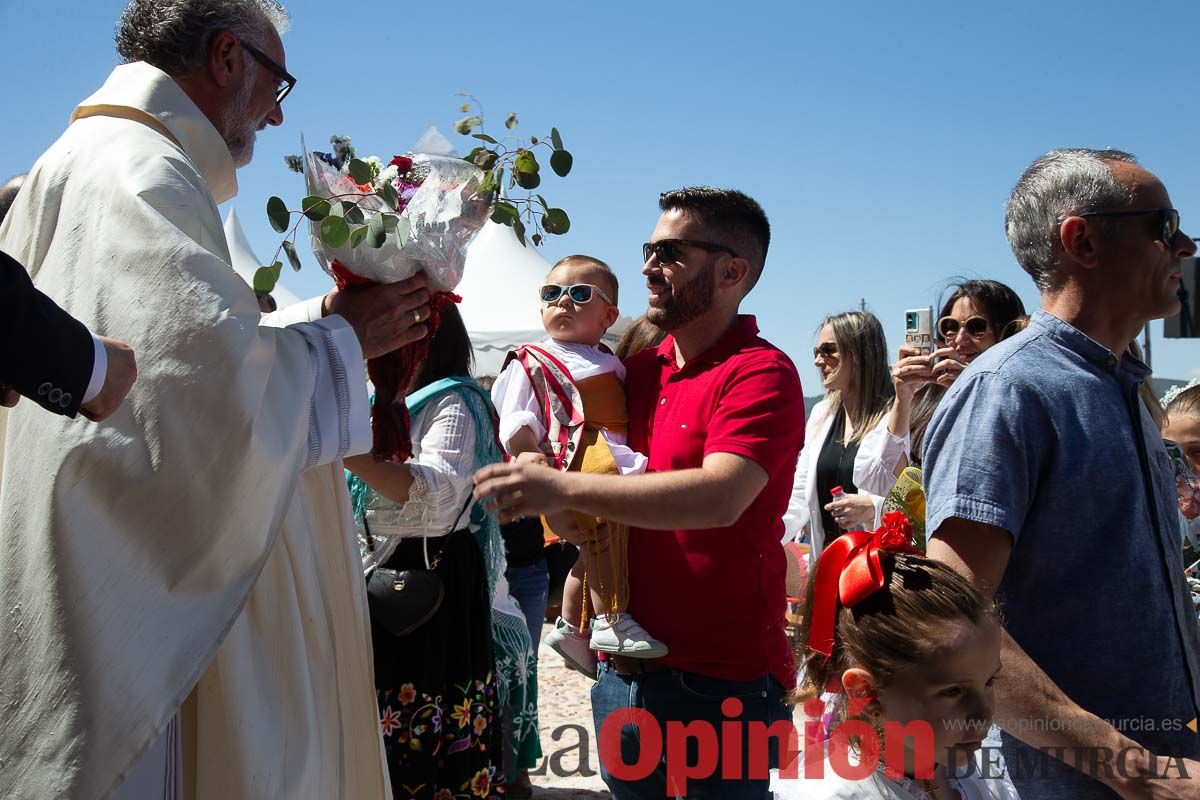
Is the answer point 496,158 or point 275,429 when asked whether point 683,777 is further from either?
point 496,158

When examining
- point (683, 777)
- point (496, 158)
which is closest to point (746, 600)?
point (683, 777)

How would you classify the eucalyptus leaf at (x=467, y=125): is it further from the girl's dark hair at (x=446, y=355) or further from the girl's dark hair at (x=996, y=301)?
the girl's dark hair at (x=996, y=301)

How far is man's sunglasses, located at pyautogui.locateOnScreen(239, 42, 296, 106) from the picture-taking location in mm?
2393

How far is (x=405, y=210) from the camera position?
94.3 inches

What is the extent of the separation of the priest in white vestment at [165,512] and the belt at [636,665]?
876 millimetres

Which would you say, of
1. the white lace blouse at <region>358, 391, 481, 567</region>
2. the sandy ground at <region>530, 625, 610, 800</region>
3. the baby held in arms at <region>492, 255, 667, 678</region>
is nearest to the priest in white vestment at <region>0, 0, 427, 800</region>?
the baby held in arms at <region>492, 255, 667, 678</region>

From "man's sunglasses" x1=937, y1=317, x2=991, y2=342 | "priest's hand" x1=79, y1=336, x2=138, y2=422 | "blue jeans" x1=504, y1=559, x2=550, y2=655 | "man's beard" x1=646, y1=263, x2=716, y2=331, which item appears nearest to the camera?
"priest's hand" x1=79, y1=336, x2=138, y2=422

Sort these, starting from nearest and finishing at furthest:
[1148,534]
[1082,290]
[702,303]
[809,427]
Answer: [1148,534] → [1082,290] → [702,303] → [809,427]

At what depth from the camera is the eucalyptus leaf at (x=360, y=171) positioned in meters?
2.40

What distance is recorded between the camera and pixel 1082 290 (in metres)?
2.32

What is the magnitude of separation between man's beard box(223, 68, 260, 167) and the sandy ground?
11.3 feet

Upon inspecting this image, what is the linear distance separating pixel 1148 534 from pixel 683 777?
1304 mm

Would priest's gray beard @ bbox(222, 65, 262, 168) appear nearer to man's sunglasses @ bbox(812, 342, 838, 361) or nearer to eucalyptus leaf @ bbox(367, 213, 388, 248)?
eucalyptus leaf @ bbox(367, 213, 388, 248)

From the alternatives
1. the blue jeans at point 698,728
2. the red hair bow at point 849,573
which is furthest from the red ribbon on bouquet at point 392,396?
the red hair bow at point 849,573
